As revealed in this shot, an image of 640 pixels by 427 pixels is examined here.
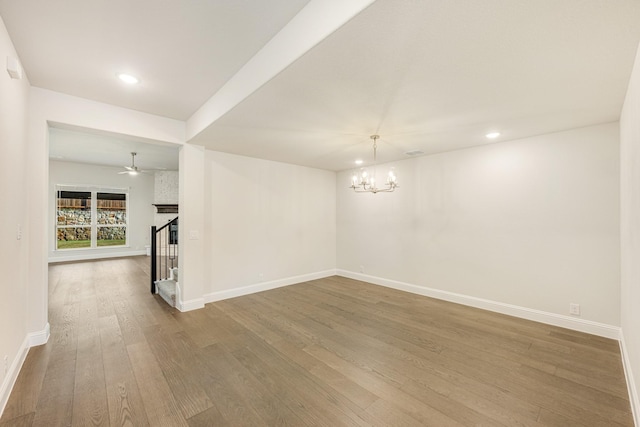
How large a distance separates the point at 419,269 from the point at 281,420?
144 inches

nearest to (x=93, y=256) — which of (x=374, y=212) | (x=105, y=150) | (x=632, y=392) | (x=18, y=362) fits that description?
(x=105, y=150)

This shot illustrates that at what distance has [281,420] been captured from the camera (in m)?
1.84

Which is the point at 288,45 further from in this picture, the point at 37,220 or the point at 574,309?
the point at 574,309

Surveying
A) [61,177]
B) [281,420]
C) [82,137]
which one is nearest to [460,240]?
[281,420]

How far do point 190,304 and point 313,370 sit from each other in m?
2.43

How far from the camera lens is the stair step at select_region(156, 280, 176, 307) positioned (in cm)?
418

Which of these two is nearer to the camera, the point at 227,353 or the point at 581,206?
the point at 227,353

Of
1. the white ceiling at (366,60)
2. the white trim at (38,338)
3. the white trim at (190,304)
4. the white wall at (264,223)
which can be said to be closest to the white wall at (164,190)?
the white wall at (264,223)

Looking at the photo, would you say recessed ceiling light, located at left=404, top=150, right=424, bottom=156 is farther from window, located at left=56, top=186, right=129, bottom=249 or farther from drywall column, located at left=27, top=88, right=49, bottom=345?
window, located at left=56, top=186, right=129, bottom=249

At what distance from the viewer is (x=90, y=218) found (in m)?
8.57

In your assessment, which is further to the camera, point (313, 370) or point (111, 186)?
point (111, 186)

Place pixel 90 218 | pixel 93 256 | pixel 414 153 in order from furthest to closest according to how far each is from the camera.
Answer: pixel 90 218 → pixel 93 256 → pixel 414 153

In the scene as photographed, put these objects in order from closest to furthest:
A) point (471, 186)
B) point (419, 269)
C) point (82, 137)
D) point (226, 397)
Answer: point (226, 397) → point (471, 186) → point (419, 269) → point (82, 137)

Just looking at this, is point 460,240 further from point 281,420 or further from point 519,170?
A: point 281,420
